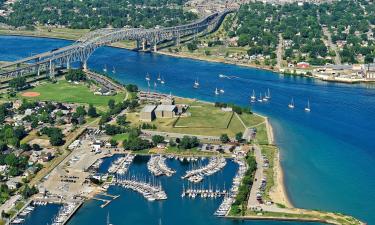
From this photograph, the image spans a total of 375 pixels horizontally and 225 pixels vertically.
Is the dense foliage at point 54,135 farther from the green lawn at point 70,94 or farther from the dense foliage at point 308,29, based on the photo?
the dense foliage at point 308,29

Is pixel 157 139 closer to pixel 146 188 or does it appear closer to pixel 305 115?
pixel 146 188

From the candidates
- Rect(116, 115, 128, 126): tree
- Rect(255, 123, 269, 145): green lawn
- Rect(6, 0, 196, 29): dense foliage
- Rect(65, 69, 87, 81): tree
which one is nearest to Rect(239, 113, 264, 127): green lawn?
Rect(255, 123, 269, 145): green lawn

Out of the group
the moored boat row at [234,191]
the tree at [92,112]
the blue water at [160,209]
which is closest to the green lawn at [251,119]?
the moored boat row at [234,191]

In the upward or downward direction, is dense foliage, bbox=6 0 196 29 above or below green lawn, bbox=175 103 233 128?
above

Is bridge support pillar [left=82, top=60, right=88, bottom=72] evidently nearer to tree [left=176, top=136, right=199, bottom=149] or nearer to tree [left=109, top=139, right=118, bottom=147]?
tree [left=109, top=139, right=118, bottom=147]

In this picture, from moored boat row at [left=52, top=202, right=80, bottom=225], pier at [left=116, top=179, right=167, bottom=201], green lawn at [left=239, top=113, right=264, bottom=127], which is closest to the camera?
moored boat row at [left=52, top=202, right=80, bottom=225]

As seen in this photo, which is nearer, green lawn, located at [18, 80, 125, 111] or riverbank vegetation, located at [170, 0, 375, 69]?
green lawn, located at [18, 80, 125, 111]

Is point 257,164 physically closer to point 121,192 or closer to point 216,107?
point 121,192

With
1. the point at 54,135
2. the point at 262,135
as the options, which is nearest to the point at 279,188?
the point at 262,135
